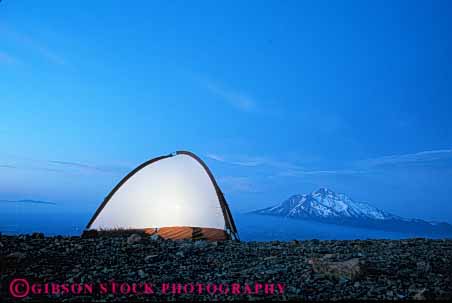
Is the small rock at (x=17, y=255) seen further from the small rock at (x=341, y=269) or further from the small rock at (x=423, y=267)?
the small rock at (x=423, y=267)

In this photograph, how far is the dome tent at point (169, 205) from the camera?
1424 cm

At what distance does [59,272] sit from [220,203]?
27.1 feet

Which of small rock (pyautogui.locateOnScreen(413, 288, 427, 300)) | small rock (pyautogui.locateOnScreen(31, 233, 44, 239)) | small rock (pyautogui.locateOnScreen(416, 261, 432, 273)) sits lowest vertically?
small rock (pyautogui.locateOnScreen(413, 288, 427, 300))

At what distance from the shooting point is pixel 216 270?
742 cm

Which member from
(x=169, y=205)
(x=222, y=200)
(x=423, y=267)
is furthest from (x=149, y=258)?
(x=222, y=200)

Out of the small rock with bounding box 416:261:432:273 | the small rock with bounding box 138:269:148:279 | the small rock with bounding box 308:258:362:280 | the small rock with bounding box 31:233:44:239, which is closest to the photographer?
the small rock with bounding box 308:258:362:280

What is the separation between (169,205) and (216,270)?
7.52 m

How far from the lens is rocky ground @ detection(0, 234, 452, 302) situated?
590cm

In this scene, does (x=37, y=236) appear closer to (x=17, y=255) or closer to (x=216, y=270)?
(x=17, y=255)

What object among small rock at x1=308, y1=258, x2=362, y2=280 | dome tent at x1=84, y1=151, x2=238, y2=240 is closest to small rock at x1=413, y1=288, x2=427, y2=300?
small rock at x1=308, y1=258, x2=362, y2=280

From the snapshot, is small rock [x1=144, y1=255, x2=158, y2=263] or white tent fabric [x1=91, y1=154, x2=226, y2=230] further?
white tent fabric [x1=91, y1=154, x2=226, y2=230]

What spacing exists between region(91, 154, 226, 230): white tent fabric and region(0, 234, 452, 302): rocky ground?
404 cm

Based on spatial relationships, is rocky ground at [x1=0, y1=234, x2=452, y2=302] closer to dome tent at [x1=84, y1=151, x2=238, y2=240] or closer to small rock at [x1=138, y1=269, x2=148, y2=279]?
small rock at [x1=138, y1=269, x2=148, y2=279]

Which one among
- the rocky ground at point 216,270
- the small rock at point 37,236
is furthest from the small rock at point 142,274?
the small rock at point 37,236
